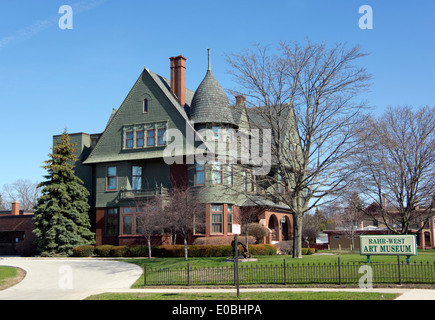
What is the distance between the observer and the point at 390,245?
20.4 meters

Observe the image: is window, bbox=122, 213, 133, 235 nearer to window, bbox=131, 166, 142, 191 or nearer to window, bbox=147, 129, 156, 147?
window, bbox=131, 166, 142, 191

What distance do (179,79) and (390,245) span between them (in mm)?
25862

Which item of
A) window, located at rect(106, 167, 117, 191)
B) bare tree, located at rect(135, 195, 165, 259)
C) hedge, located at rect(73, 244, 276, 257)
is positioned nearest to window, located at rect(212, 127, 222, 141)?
bare tree, located at rect(135, 195, 165, 259)

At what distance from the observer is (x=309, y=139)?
27562mm

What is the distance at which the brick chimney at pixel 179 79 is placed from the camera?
134 feet

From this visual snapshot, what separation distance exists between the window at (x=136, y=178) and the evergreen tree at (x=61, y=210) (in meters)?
4.76

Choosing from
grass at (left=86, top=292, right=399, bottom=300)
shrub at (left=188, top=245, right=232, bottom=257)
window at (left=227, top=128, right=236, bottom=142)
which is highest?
window at (left=227, top=128, right=236, bottom=142)

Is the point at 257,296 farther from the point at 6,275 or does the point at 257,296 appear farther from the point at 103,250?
the point at 103,250

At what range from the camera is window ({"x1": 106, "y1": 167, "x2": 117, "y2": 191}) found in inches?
1628

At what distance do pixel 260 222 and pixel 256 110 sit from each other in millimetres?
15348

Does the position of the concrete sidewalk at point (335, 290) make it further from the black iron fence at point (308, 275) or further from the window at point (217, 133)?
the window at point (217, 133)

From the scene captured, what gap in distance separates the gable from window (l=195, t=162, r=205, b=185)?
3418mm

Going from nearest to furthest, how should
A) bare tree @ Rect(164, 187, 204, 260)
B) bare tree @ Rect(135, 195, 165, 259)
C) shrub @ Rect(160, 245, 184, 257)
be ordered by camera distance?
bare tree @ Rect(164, 187, 204, 260) → bare tree @ Rect(135, 195, 165, 259) → shrub @ Rect(160, 245, 184, 257)
